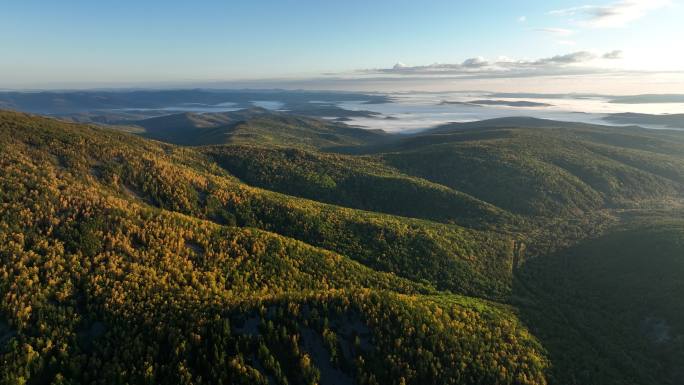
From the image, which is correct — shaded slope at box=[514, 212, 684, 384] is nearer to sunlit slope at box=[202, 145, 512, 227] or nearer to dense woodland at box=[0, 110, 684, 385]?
dense woodland at box=[0, 110, 684, 385]

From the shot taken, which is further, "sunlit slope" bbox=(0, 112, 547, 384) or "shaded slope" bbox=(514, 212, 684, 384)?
"shaded slope" bbox=(514, 212, 684, 384)

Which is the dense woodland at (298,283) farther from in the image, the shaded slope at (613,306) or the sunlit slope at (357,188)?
the sunlit slope at (357,188)

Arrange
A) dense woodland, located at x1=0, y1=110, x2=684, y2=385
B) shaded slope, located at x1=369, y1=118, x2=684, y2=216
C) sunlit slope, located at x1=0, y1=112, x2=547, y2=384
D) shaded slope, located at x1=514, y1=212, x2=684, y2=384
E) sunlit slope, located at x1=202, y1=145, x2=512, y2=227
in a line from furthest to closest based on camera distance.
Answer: shaded slope, located at x1=369, y1=118, x2=684, y2=216, sunlit slope, located at x1=202, y1=145, x2=512, y2=227, shaded slope, located at x1=514, y1=212, x2=684, y2=384, dense woodland, located at x1=0, y1=110, x2=684, y2=385, sunlit slope, located at x1=0, y1=112, x2=547, y2=384

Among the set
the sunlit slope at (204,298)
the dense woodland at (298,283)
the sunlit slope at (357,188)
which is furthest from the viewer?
the sunlit slope at (357,188)

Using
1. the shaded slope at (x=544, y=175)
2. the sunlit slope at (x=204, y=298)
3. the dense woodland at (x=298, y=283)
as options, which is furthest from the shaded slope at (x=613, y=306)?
the shaded slope at (x=544, y=175)

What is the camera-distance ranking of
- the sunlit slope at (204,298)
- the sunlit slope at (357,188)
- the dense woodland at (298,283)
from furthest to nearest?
the sunlit slope at (357,188) → the dense woodland at (298,283) → the sunlit slope at (204,298)

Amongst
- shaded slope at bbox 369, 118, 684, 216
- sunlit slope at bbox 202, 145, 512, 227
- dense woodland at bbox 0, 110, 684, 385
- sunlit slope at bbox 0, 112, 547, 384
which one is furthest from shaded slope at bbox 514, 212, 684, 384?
shaded slope at bbox 369, 118, 684, 216

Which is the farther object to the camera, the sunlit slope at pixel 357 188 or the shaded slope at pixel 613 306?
the sunlit slope at pixel 357 188

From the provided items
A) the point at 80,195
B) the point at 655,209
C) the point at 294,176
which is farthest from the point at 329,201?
the point at 655,209

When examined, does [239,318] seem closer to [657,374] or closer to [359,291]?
[359,291]
